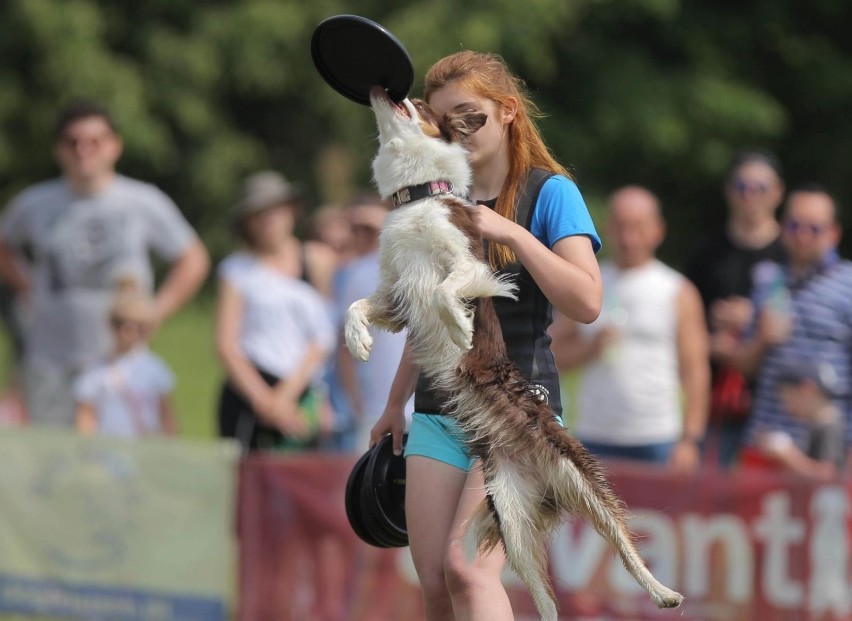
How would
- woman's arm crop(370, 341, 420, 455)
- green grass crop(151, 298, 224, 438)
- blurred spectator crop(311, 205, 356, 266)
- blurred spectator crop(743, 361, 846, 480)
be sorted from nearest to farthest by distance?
1. woman's arm crop(370, 341, 420, 455)
2. blurred spectator crop(743, 361, 846, 480)
3. blurred spectator crop(311, 205, 356, 266)
4. green grass crop(151, 298, 224, 438)

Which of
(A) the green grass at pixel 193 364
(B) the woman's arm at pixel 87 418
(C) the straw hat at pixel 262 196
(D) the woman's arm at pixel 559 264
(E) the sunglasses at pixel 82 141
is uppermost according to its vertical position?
(E) the sunglasses at pixel 82 141

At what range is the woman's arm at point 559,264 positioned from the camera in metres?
3.38

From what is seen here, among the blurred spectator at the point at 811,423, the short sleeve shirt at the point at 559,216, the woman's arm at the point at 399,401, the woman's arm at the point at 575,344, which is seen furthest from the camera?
the woman's arm at the point at 575,344

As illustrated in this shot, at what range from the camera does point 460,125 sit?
11.6 ft

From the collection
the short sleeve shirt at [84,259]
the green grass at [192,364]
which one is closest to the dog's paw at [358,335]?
the short sleeve shirt at [84,259]

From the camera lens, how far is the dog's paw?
3391 mm

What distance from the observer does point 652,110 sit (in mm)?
22297

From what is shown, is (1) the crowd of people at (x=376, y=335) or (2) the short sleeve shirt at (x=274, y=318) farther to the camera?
(2) the short sleeve shirt at (x=274, y=318)

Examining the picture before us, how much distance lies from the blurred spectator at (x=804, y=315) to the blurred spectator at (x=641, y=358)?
39 cm

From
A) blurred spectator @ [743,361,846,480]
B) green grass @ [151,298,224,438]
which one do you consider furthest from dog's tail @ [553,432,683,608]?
green grass @ [151,298,224,438]

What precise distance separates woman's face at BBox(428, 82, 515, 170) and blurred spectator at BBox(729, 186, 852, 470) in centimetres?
339

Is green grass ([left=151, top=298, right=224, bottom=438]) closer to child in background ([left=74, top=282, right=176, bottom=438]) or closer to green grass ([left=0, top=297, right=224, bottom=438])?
green grass ([left=0, top=297, right=224, bottom=438])

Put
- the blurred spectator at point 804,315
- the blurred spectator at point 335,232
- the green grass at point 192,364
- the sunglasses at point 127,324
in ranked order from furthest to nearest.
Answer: the green grass at point 192,364
the blurred spectator at point 335,232
the sunglasses at point 127,324
the blurred spectator at point 804,315

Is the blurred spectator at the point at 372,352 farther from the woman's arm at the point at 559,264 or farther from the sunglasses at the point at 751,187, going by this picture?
→ the woman's arm at the point at 559,264
